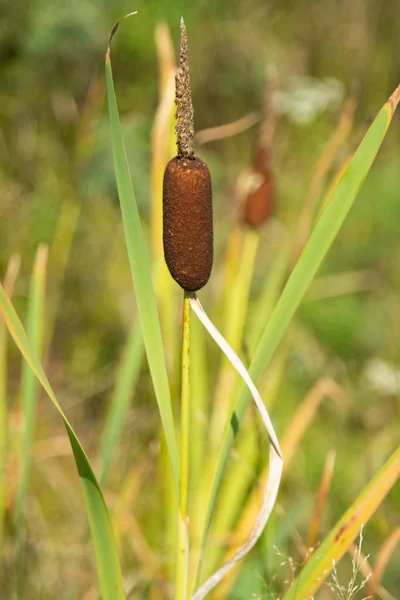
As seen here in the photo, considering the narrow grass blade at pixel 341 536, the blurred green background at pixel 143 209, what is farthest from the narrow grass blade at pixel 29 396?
the blurred green background at pixel 143 209

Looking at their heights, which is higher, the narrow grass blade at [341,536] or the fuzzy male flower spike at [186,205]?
the fuzzy male flower spike at [186,205]

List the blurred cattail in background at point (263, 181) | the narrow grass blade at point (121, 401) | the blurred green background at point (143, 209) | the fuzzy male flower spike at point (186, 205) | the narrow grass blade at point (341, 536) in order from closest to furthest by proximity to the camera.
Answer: the fuzzy male flower spike at point (186, 205) → the narrow grass blade at point (341, 536) → the narrow grass blade at point (121, 401) → the blurred cattail in background at point (263, 181) → the blurred green background at point (143, 209)

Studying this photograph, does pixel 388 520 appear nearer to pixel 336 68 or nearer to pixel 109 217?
pixel 109 217

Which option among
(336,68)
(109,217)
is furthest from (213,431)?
(336,68)

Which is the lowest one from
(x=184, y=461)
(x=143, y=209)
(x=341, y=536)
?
(x=143, y=209)

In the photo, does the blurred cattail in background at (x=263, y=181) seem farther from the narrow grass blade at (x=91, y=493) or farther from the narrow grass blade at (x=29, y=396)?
the narrow grass blade at (x=91, y=493)

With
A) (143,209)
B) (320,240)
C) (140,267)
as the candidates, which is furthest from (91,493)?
(143,209)

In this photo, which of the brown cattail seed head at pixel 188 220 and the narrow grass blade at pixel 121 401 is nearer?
the brown cattail seed head at pixel 188 220

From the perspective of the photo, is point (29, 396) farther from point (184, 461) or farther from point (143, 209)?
point (143, 209)
